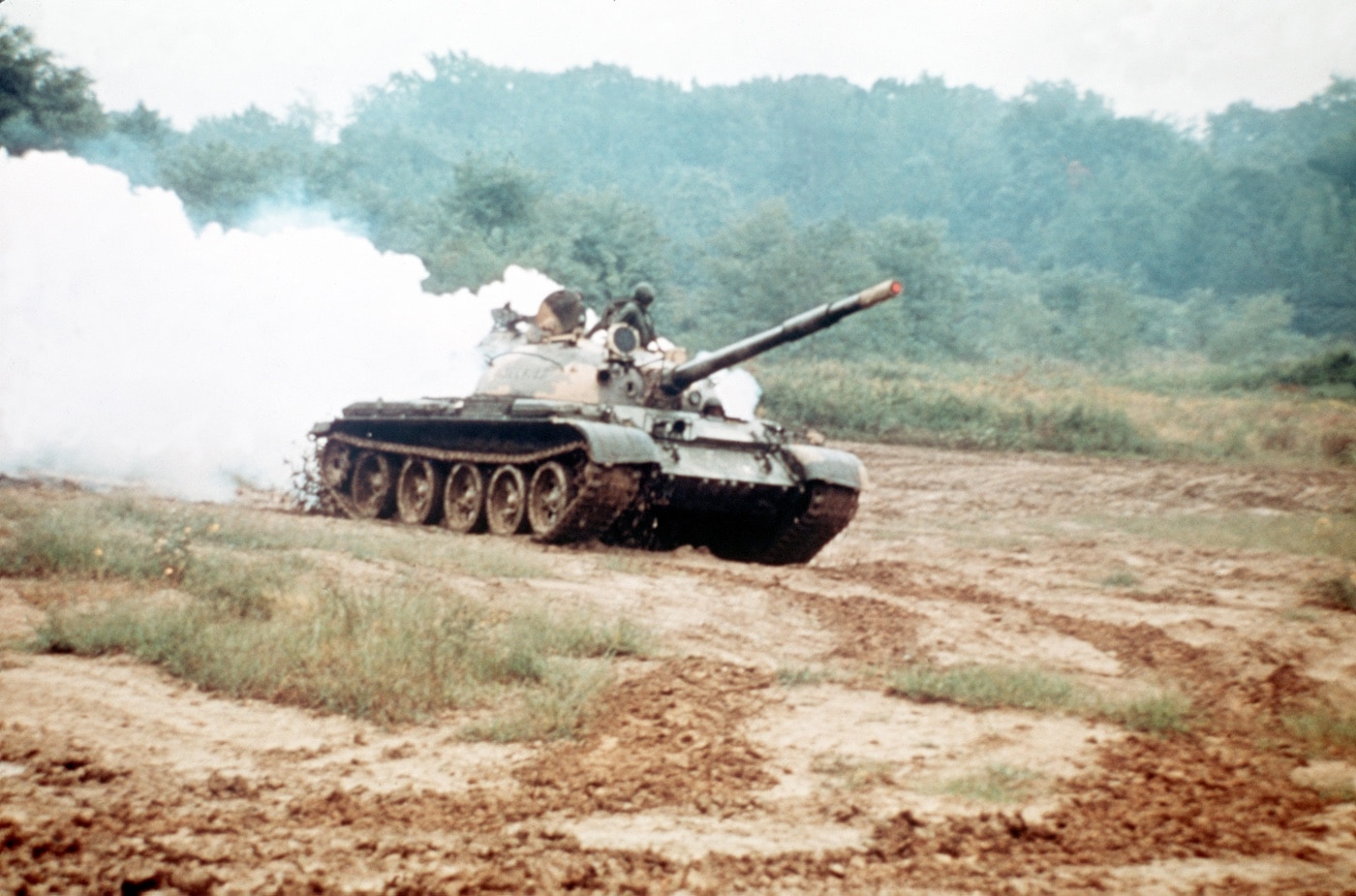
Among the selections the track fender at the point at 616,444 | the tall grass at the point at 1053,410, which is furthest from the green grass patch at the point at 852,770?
the tall grass at the point at 1053,410

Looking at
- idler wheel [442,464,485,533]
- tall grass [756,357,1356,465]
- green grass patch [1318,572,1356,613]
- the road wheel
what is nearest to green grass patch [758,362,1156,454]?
tall grass [756,357,1356,465]

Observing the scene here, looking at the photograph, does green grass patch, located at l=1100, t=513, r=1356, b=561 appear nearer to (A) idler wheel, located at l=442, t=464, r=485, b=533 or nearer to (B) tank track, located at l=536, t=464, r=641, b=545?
(B) tank track, located at l=536, t=464, r=641, b=545

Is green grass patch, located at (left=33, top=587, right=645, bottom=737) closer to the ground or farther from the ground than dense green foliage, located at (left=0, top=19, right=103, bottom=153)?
closer to the ground

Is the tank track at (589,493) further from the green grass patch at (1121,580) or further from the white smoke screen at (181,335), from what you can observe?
the white smoke screen at (181,335)

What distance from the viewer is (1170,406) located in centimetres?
2448

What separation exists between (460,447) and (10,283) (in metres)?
6.95

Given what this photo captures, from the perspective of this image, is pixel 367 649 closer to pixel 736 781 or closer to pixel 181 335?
pixel 736 781

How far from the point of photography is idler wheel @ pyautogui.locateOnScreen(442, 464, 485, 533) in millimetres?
13445

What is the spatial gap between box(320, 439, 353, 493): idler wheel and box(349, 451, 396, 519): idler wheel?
0.42ft

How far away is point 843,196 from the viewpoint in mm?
51344

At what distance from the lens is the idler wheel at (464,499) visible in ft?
44.1

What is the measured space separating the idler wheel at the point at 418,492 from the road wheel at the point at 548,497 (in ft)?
6.68

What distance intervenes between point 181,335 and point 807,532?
9.90m

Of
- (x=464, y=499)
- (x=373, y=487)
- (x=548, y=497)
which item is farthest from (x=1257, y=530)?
(x=373, y=487)
